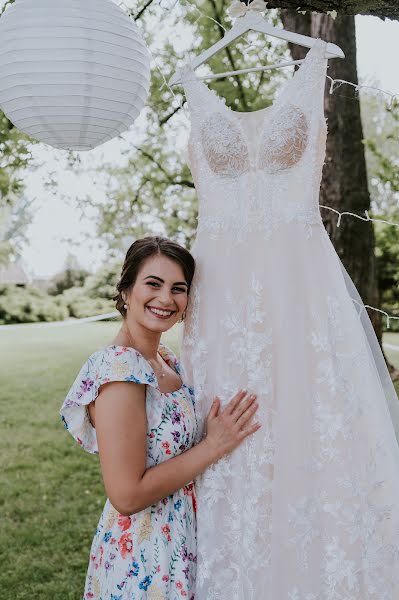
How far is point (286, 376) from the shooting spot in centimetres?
175

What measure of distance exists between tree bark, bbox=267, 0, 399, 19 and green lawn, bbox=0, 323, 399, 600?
313 centimetres

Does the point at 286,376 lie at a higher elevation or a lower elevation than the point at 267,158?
lower

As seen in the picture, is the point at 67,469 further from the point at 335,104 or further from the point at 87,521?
the point at 335,104

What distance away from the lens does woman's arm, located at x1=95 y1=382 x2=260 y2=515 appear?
5.24 ft

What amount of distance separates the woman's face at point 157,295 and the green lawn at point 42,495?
240 cm

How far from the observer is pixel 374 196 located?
15.8m

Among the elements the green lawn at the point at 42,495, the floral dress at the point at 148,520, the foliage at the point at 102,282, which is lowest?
the green lawn at the point at 42,495

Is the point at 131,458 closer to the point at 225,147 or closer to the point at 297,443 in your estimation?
the point at 297,443

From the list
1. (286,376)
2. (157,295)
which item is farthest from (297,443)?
(157,295)

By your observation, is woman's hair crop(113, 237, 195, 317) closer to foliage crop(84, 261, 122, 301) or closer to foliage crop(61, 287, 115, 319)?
foliage crop(84, 261, 122, 301)

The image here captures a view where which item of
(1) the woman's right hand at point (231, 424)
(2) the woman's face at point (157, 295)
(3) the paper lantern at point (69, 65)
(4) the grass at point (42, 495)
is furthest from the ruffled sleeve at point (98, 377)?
(4) the grass at point (42, 495)

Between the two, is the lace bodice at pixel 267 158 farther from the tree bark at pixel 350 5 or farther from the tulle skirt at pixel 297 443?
the tree bark at pixel 350 5

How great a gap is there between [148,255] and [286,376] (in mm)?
512

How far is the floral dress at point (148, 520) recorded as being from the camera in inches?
65.9
